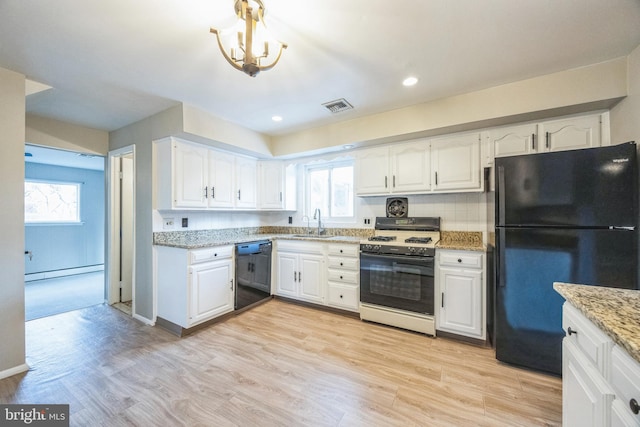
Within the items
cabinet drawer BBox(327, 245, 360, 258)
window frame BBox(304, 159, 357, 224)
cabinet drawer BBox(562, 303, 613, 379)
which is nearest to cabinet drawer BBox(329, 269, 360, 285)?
cabinet drawer BBox(327, 245, 360, 258)

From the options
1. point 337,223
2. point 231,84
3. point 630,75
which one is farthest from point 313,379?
point 630,75

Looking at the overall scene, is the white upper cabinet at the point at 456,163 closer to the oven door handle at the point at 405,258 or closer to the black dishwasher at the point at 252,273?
the oven door handle at the point at 405,258

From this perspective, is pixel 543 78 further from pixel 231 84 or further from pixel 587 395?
pixel 231 84

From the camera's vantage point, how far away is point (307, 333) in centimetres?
268

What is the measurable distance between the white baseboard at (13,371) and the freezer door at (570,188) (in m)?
4.04

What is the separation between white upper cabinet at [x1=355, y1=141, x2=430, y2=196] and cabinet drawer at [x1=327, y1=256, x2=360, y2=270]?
87 centimetres

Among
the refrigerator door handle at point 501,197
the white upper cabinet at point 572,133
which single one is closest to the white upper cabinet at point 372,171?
the refrigerator door handle at point 501,197

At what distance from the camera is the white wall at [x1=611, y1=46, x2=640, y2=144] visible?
1.79 metres

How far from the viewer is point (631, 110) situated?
1.86 metres

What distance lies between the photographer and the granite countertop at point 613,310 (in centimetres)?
72

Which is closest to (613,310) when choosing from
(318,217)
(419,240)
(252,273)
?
(419,240)

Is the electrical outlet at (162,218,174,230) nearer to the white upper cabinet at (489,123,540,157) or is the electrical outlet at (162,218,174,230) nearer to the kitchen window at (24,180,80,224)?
the white upper cabinet at (489,123,540,157)

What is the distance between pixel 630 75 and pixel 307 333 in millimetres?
3434

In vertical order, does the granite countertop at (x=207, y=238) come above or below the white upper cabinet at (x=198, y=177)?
below
